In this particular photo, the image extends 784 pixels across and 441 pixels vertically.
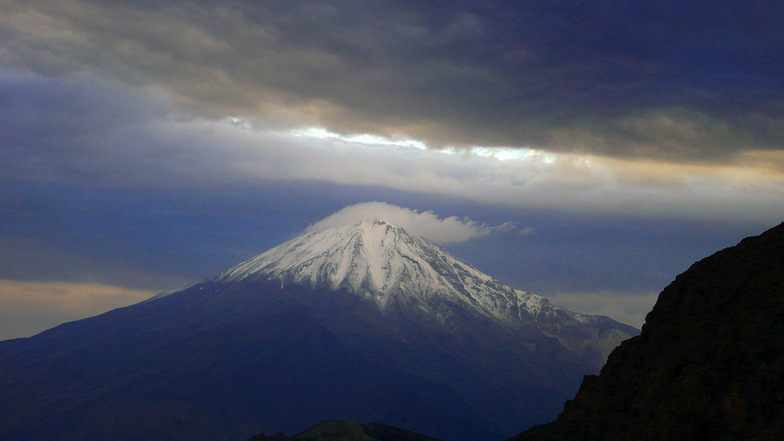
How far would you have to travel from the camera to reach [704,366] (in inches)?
1635

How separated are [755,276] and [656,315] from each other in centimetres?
649

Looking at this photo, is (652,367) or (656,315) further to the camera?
(656,315)

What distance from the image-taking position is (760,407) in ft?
122

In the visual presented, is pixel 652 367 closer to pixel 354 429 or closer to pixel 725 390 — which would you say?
pixel 725 390

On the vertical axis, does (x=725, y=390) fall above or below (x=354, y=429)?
above

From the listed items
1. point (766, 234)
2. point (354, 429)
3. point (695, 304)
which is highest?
point (766, 234)

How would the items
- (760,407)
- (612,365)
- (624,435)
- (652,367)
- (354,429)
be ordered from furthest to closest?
(354,429) → (612,365) → (652,367) → (624,435) → (760,407)

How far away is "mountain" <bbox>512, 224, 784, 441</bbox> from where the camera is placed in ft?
125

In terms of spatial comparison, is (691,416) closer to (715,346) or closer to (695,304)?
(715,346)

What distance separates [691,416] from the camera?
129 feet

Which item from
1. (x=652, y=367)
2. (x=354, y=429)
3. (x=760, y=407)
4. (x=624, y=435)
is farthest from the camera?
(x=354, y=429)

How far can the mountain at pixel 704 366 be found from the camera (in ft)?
125

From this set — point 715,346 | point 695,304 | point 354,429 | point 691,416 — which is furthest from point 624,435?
point 354,429

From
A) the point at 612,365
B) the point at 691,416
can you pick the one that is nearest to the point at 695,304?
the point at 612,365
